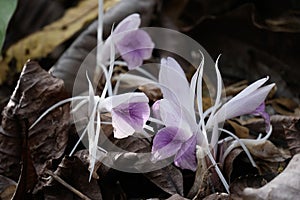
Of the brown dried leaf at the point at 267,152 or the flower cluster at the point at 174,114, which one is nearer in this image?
the flower cluster at the point at 174,114

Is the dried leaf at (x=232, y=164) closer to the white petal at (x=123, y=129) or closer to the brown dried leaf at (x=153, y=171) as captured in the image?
the brown dried leaf at (x=153, y=171)

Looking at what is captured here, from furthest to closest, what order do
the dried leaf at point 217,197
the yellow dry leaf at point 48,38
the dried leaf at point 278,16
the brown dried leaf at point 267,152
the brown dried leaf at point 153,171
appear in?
1. the yellow dry leaf at point 48,38
2. the dried leaf at point 278,16
3. the brown dried leaf at point 267,152
4. the brown dried leaf at point 153,171
5. the dried leaf at point 217,197

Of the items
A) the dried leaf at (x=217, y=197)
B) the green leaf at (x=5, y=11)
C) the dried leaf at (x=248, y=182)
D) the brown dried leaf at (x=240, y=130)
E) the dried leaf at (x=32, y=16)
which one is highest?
the green leaf at (x=5, y=11)

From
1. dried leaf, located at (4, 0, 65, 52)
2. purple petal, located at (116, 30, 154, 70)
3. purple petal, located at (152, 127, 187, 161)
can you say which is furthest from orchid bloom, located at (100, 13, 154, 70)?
dried leaf, located at (4, 0, 65, 52)

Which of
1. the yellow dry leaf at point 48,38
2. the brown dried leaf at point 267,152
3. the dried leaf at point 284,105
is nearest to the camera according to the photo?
the brown dried leaf at point 267,152

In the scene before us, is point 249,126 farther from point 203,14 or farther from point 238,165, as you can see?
point 203,14

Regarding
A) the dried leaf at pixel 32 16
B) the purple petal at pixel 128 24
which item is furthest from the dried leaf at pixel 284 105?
the dried leaf at pixel 32 16
